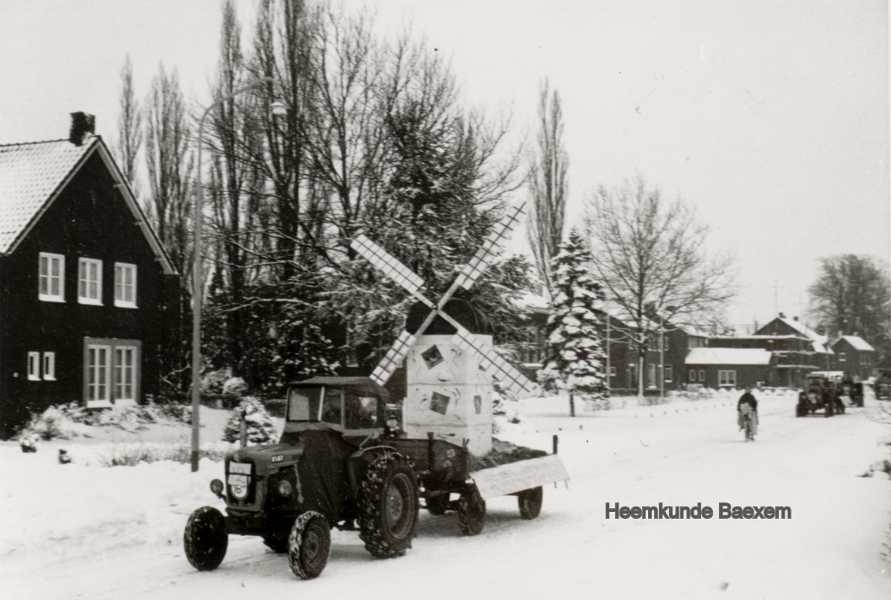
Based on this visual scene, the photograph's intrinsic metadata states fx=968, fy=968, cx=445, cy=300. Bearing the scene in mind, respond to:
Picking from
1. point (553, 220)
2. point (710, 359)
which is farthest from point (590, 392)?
point (710, 359)

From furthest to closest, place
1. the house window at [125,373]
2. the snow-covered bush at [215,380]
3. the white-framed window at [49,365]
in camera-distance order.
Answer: the snow-covered bush at [215,380], the house window at [125,373], the white-framed window at [49,365]

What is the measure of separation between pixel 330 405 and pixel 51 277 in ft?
63.5

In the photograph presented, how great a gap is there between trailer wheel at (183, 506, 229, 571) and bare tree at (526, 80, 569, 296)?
86.9 feet

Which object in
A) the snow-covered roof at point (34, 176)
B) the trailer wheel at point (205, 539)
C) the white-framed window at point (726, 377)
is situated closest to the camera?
the trailer wheel at point (205, 539)

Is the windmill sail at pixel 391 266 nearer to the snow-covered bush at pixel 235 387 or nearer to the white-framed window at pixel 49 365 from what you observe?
the white-framed window at pixel 49 365

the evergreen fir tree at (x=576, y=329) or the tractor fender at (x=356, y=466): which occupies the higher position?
the evergreen fir tree at (x=576, y=329)

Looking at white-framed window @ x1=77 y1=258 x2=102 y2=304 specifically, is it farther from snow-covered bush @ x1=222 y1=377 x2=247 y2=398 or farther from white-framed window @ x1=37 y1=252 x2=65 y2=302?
snow-covered bush @ x1=222 y1=377 x2=247 y2=398

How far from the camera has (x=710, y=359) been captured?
91.8 m

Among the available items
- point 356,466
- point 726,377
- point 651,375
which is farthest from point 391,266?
point 726,377

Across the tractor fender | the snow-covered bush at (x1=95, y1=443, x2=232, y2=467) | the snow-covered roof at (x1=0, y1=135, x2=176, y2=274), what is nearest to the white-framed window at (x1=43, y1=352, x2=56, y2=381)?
the snow-covered roof at (x1=0, y1=135, x2=176, y2=274)

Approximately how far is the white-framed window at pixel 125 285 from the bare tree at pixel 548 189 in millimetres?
14808

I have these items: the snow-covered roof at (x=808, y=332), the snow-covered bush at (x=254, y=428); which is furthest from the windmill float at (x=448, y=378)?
the snow-covered roof at (x=808, y=332)

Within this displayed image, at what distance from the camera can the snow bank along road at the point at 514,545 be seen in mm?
10117

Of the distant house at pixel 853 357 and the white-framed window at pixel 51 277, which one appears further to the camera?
the distant house at pixel 853 357
